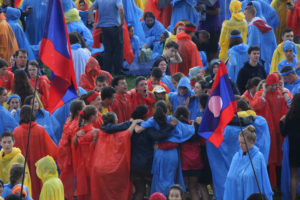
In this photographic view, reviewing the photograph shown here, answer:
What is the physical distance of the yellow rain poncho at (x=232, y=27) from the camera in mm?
17922

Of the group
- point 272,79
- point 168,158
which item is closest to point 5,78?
point 168,158

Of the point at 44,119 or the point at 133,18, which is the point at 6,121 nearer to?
the point at 44,119

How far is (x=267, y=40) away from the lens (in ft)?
59.2

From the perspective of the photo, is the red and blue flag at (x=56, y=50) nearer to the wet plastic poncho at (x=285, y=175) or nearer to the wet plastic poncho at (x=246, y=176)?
the wet plastic poncho at (x=246, y=176)

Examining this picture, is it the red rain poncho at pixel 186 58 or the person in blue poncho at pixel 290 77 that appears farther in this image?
the red rain poncho at pixel 186 58

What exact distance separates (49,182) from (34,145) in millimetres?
1400

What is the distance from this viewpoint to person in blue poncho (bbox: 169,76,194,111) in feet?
45.9

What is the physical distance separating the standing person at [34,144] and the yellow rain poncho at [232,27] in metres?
5.74

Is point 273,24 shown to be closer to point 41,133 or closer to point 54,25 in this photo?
point 41,133

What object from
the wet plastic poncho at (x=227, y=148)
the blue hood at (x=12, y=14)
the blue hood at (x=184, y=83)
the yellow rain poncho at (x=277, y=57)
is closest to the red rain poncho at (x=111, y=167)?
the wet plastic poncho at (x=227, y=148)

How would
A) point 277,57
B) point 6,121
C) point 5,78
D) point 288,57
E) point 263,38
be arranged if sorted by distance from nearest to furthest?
point 6,121, point 5,78, point 288,57, point 277,57, point 263,38

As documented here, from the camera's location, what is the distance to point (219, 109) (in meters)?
10.8

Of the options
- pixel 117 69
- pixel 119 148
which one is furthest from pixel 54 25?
pixel 117 69

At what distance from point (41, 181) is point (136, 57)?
Answer: 267 inches
